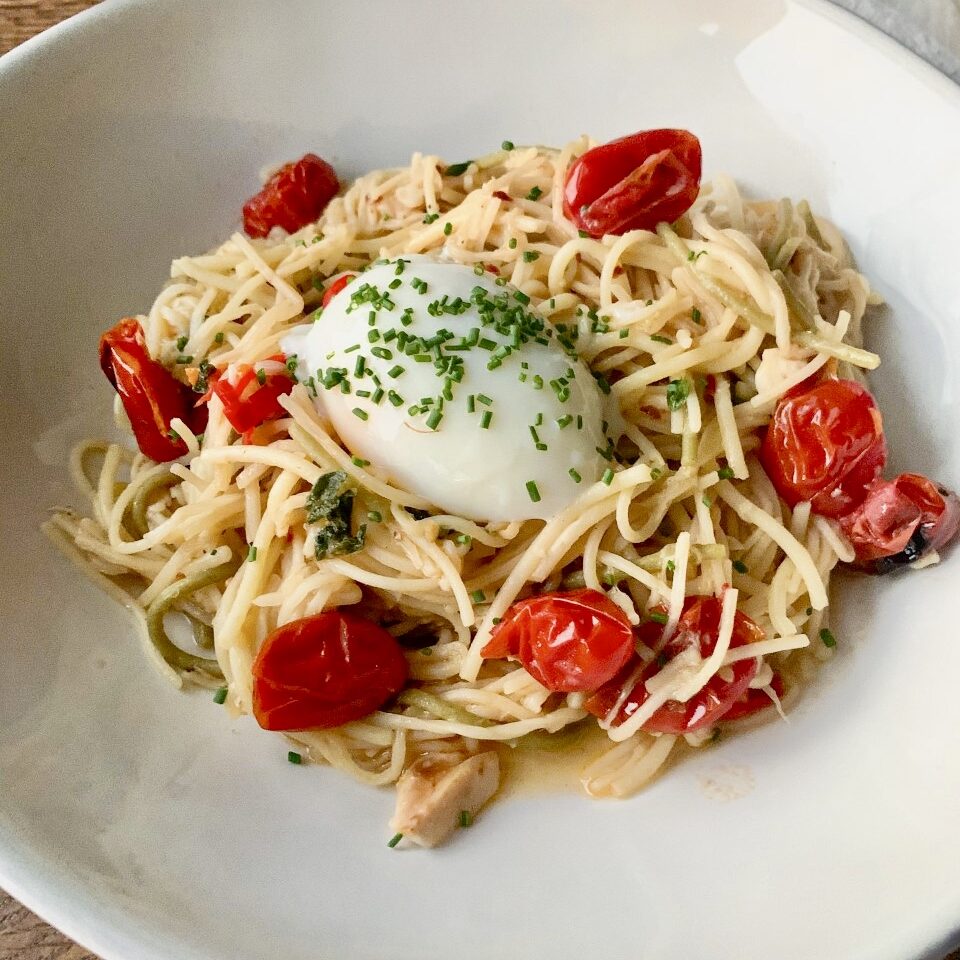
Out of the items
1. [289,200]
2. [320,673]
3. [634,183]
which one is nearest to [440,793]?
[320,673]

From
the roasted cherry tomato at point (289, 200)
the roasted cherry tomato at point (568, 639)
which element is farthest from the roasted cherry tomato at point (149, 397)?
the roasted cherry tomato at point (568, 639)

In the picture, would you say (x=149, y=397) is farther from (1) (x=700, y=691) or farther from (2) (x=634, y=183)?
(1) (x=700, y=691)

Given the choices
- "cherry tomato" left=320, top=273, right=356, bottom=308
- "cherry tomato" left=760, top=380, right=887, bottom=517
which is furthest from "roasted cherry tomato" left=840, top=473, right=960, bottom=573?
"cherry tomato" left=320, top=273, right=356, bottom=308

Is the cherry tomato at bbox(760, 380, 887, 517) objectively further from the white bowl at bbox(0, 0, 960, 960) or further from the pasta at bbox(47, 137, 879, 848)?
the white bowl at bbox(0, 0, 960, 960)

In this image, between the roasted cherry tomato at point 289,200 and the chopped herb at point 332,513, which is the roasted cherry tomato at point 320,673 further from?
the roasted cherry tomato at point 289,200

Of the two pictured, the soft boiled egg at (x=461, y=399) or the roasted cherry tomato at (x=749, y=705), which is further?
the roasted cherry tomato at (x=749, y=705)

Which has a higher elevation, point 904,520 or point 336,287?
point 336,287
